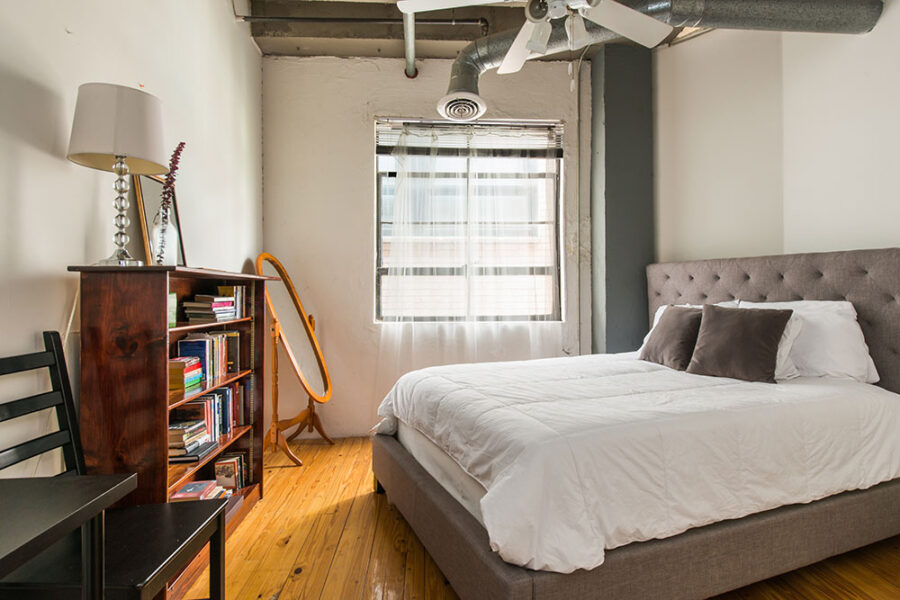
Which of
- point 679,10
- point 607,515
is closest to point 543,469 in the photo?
point 607,515

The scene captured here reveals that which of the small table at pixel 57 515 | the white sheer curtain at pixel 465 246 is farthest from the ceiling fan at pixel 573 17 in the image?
the small table at pixel 57 515

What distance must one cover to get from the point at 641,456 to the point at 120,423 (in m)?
1.59

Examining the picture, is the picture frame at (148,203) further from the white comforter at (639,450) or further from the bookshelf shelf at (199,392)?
the white comforter at (639,450)

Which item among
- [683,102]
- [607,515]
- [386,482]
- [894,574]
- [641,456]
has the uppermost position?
[683,102]

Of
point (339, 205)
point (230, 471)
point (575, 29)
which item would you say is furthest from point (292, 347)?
point (575, 29)

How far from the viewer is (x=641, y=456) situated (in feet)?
4.49

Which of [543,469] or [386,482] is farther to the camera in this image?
[386,482]

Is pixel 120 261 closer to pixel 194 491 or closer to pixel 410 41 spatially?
pixel 194 491

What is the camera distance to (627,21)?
1.86 metres

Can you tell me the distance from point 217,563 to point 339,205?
2654mm

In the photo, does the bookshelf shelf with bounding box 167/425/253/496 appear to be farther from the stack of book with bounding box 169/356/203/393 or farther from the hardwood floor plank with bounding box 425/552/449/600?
the hardwood floor plank with bounding box 425/552/449/600

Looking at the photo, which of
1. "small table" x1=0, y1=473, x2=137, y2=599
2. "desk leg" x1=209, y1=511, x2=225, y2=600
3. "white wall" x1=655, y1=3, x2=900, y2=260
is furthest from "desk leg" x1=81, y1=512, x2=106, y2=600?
"white wall" x1=655, y1=3, x2=900, y2=260

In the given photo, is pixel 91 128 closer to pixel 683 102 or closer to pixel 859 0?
pixel 859 0

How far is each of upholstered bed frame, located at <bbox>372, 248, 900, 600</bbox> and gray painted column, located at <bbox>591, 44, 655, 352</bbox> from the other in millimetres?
997
